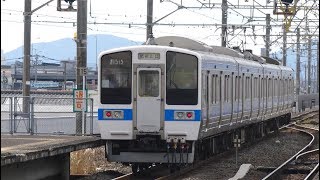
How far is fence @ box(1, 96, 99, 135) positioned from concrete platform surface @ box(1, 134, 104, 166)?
89 centimetres

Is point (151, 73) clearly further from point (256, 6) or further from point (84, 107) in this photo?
point (256, 6)

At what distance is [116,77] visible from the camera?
15477 millimetres

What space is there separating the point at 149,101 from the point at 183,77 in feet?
3.04

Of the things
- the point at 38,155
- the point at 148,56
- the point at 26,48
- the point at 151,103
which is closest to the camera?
the point at 38,155

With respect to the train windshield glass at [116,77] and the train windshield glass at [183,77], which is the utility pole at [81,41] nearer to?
the train windshield glass at [116,77]

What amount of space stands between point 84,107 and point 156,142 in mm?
2560

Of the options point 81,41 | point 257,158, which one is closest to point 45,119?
point 81,41

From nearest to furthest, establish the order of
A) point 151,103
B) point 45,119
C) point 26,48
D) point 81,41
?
1. point 151,103
2. point 81,41
3. point 45,119
4. point 26,48

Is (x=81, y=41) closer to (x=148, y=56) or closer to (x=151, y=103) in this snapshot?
(x=148, y=56)

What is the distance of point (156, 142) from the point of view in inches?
600

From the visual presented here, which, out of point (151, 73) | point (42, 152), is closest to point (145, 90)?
point (151, 73)

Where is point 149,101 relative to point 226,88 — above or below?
below

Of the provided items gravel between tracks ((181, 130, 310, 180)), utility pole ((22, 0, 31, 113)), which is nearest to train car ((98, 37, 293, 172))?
gravel between tracks ((181, 130, 310, 180))

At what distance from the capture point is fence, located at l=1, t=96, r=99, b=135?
16.7 metres
